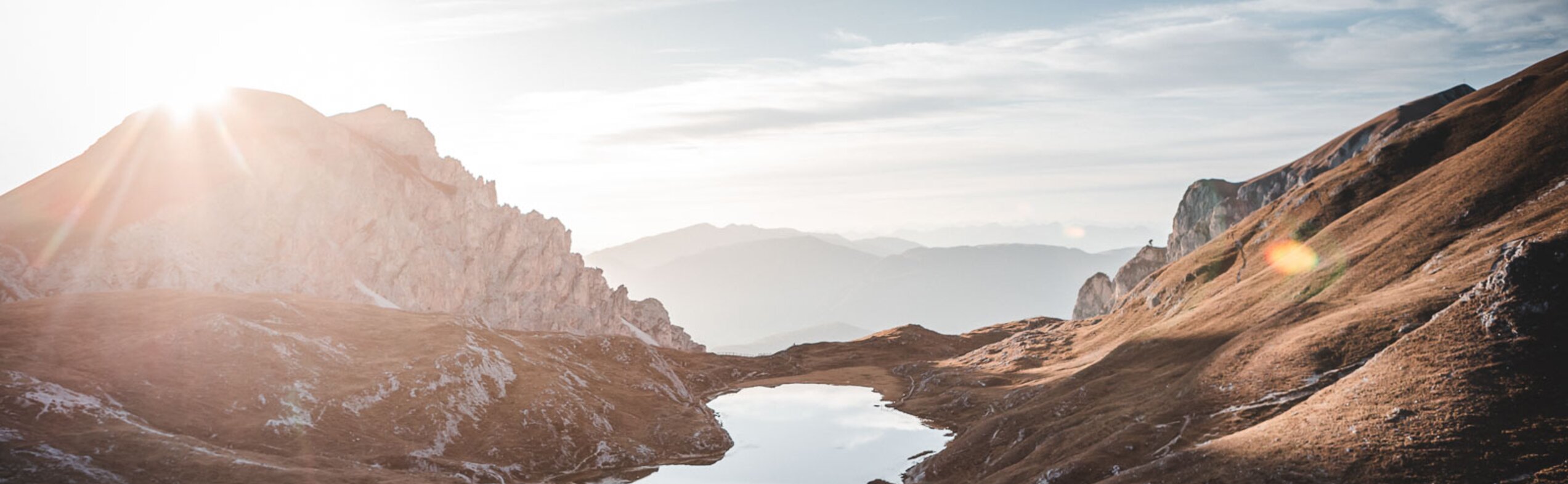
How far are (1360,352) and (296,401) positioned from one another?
118744 millimetres

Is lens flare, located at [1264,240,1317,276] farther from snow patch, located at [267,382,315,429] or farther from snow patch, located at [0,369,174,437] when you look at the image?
snow patch, located at [0,369,174,437]

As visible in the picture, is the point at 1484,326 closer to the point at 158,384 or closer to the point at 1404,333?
the point at 1404,333

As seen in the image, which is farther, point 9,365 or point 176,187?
point 176,187

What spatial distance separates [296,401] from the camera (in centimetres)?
9962

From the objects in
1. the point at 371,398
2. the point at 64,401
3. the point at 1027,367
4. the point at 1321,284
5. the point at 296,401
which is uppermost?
the point at 64,401

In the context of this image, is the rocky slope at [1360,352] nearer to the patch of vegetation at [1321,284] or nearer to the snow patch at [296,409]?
the patch of vegetation at [1321,284]

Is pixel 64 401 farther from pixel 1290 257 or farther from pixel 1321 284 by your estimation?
pixel 1290 257

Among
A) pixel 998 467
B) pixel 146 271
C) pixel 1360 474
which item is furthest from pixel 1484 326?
pixel 146 271

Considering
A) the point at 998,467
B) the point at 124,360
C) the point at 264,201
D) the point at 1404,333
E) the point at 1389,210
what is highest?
the point at 264,201

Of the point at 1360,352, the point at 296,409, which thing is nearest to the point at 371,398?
the point at 296,409

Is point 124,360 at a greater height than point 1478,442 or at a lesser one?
greater

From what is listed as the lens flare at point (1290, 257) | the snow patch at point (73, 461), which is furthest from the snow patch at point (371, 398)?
Answer: the lens flare at point (1290, 257)

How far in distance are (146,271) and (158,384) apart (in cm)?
9302

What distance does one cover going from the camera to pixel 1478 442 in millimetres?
57688
